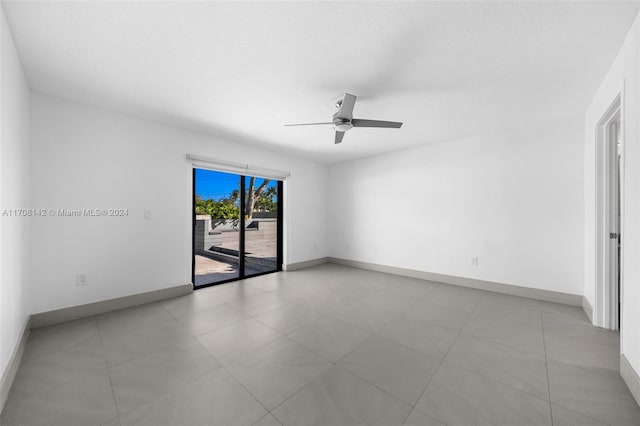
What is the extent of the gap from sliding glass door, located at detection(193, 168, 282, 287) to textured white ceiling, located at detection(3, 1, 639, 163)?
4.60 feet

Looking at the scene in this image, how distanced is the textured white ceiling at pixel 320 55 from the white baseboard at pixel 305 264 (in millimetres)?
3007

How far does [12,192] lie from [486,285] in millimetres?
5345

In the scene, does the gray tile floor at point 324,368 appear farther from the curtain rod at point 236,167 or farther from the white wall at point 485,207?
the curtain rod at point 236,167

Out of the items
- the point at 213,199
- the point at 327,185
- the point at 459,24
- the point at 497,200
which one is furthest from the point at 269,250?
the point at 459,24

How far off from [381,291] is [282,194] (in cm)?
272

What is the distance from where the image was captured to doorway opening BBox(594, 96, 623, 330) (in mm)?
2410

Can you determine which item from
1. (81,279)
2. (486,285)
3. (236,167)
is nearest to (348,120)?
(236,167)

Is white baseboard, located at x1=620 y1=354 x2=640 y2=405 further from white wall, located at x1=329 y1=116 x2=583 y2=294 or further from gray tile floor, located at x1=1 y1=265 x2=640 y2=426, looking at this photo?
white wall, located at x1=329 y1=116 x2=583 y2=294

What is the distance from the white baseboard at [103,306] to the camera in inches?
97.0

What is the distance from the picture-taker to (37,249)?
2465 millimetres

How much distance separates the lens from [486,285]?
368cm

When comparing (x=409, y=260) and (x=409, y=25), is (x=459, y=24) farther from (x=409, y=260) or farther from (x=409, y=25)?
(x=409, y=260)

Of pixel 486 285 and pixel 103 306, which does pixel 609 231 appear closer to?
pixel 486 285

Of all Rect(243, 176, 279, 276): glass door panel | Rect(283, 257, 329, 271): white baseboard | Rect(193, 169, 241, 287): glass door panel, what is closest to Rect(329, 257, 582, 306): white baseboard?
Rect(283, 257, 329, 271): white baseboard
